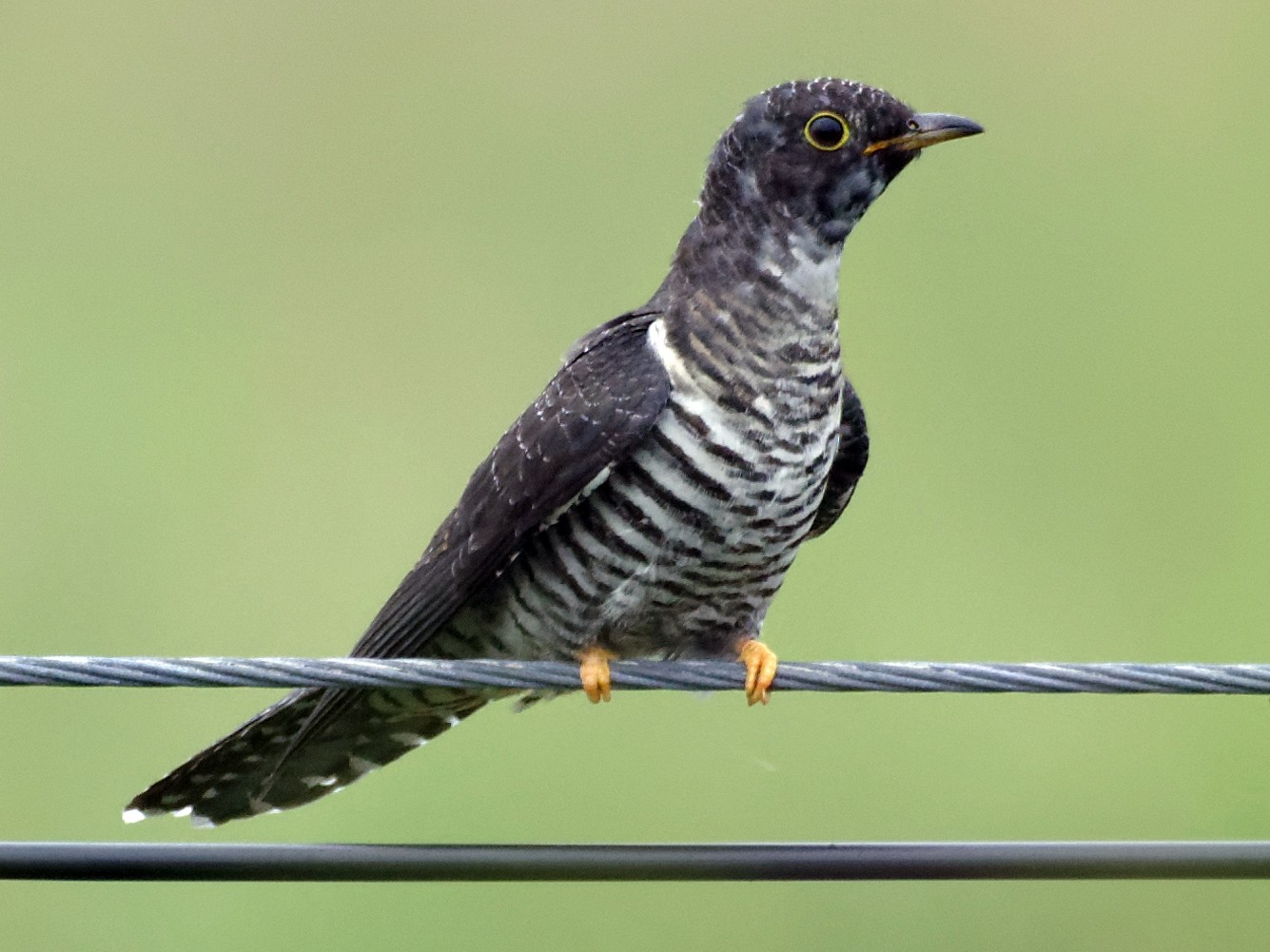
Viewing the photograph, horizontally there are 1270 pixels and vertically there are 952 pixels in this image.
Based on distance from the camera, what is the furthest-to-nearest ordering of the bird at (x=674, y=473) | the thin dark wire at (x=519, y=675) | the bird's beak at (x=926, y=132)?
1. the bird's beak at (x=926, y=132)
2. the bird at (x=674, y=473)
3. the thin dark wire at (x=519, y=675)

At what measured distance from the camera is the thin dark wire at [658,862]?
260cm

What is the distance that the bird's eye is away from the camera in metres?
3.52

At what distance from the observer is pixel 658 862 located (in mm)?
2662

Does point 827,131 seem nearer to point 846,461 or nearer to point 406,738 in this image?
point 846,461

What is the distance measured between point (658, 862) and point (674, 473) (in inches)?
35.3

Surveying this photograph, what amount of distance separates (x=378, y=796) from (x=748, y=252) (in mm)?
4270

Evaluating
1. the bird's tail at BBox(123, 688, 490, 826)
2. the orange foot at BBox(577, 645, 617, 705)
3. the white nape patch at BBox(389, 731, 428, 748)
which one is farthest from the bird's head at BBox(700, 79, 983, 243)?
the white nape patch at BBox(389, 731, 428, 748)

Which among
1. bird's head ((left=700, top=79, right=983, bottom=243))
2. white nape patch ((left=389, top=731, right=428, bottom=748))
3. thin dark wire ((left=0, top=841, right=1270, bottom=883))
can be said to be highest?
bird's head ((left=700, top=79, right=983, bottom=243))

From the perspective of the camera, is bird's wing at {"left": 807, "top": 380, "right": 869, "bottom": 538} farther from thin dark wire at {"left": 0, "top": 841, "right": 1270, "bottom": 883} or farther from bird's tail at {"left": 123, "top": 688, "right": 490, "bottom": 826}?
thin dark wire at {"left": 0, "top": 841, "right": 1270, "bottom": 883}

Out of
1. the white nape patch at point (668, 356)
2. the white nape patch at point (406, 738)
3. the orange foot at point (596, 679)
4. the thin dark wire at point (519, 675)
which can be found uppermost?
the white nape patch at point (668, 356)

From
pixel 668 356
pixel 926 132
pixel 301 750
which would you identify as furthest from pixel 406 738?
pixel 926 132

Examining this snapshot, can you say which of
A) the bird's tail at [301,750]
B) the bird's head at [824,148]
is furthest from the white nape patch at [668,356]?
the bird's tail at [301,750]

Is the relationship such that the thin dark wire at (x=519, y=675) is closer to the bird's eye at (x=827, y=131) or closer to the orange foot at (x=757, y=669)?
the orange foot at (x=757, y=669)

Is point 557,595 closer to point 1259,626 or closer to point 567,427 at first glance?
point 567,427
